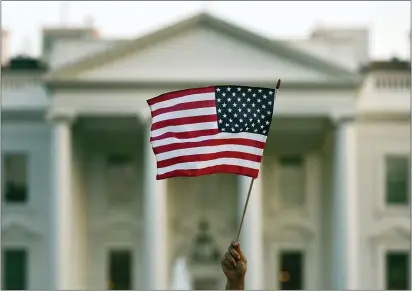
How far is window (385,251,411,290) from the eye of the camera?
39.3m

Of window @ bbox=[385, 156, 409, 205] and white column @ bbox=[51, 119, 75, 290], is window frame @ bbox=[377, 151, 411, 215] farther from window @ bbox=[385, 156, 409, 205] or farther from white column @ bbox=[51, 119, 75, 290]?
white column @ bbox=[51, 119, 75, 290]

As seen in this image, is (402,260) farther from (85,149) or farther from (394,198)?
(85,149)

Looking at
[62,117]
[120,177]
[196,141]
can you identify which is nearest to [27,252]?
[120,177]

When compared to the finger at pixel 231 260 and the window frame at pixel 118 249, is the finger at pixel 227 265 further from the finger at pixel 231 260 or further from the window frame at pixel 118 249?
the window frame at pixel 118 249

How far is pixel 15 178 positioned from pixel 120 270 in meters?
4.83

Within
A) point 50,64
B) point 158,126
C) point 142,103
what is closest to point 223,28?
point 142,103

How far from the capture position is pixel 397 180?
129ft

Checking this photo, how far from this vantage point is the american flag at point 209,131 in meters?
11.4

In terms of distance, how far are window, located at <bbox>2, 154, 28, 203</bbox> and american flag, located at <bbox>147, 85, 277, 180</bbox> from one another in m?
28.1

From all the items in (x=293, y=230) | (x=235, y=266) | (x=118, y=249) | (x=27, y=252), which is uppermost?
(x=293, y=230)

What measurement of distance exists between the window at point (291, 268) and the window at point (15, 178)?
9.23 metres

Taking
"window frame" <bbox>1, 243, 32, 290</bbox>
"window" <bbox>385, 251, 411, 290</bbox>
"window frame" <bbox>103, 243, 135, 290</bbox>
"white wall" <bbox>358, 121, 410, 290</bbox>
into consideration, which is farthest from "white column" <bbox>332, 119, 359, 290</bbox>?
"window frame" <bbox>1, 243, 32, 290</bbox>

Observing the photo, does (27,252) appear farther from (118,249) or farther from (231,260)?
(231,260)

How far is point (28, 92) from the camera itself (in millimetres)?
39656
